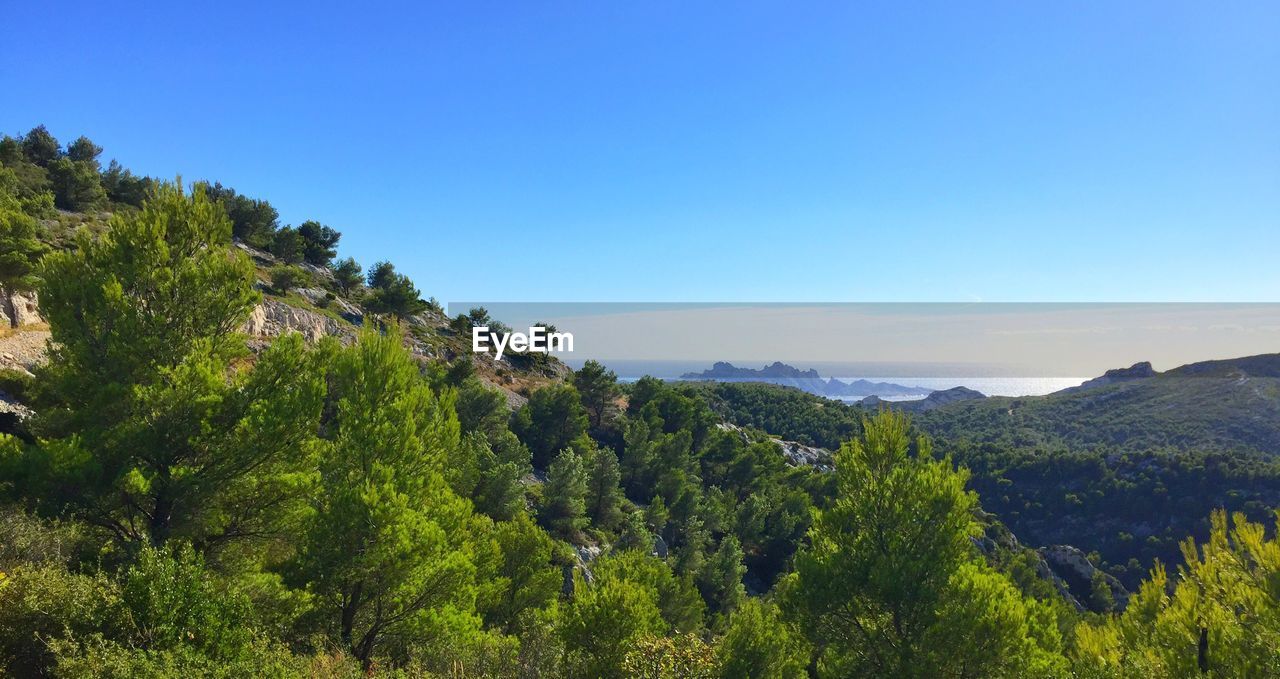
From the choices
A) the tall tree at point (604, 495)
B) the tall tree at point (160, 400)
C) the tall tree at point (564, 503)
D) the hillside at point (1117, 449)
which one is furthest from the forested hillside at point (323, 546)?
the hillside at point (1117, 449)

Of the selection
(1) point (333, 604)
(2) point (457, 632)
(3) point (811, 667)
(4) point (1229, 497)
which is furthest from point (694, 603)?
(4) point (1229, 497)

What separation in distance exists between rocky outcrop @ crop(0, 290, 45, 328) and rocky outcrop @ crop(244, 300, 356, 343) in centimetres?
1396

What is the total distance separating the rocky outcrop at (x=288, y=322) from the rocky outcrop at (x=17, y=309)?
45.8 feet

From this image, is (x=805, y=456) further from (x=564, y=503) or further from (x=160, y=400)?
(x=160, y=400)

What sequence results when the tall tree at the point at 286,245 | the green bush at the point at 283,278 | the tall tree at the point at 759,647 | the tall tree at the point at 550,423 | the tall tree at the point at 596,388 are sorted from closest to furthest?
the tall tree at the point at 759,647 < the tall tree at the point at 550,423 < the green bush at the point at 283,278 < the tall tree at the point at 596,388 < the tall tree at the point at 286,245

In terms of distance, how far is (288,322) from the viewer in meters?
50.5

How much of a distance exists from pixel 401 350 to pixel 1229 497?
134515 millimetres

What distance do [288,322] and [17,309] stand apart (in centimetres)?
2025

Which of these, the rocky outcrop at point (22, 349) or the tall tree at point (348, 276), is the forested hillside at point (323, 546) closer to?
the rocky outcrop at point (22, 349)

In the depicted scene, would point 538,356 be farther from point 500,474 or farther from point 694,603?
point 694,603

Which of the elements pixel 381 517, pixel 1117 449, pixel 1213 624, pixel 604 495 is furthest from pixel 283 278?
pixel 1117 449

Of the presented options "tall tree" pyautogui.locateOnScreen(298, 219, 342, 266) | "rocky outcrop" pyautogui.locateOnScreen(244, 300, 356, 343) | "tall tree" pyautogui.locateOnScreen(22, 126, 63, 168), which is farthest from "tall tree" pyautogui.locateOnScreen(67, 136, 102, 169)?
"rocky outcrop" pyautogui.locateOnScreen(244, 300, 356, 343)

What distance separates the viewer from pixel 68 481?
12.8 metres

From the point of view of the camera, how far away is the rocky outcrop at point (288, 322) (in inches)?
1843
